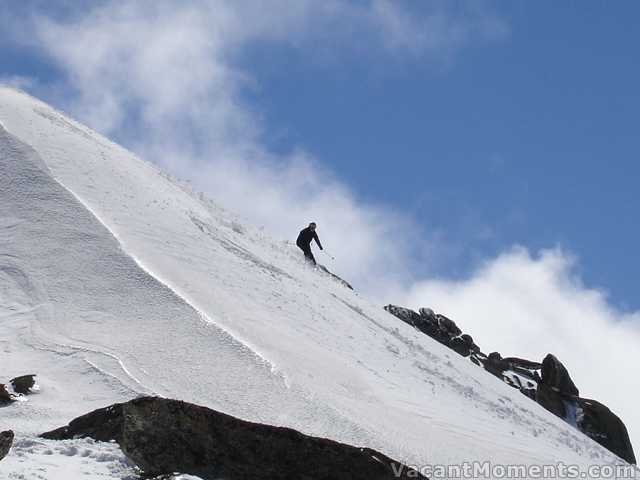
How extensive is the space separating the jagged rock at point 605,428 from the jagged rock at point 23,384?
85.2 feet

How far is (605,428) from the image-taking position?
36.3 m

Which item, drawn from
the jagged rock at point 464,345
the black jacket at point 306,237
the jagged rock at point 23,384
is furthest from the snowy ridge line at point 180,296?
the jagged rock at point 464,345

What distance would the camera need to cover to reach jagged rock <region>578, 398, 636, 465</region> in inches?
1406

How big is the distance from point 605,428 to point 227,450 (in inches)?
1119

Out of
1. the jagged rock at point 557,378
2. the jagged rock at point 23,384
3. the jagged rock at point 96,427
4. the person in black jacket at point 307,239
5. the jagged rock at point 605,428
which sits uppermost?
the jagged rock at point 557,378

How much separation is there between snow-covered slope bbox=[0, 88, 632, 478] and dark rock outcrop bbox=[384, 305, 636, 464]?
9.19 m

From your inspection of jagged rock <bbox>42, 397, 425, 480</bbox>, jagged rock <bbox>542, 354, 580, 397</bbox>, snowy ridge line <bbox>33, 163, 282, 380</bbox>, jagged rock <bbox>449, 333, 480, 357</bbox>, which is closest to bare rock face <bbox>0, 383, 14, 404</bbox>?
snowy ridge line <bbox>33, 163, 282, 380</bbox>

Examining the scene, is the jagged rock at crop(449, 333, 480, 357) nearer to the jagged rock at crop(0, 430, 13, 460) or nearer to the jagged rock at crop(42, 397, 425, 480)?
the jagged rock at crop(42, 397, 425, 480)

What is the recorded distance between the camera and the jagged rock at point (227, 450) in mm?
10883

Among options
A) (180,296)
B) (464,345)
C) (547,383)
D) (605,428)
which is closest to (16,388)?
(180,296)

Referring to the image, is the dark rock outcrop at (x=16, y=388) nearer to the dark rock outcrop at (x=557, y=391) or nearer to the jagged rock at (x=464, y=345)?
the dark rock outcrop at (x=557, y=391)

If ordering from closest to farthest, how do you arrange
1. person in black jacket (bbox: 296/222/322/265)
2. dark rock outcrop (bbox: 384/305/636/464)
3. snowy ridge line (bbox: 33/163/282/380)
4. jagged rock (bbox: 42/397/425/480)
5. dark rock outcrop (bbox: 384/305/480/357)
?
jagged rock (bbox: 42/397/425/480) → snowy ridge line (bbox: 33/163/282/380) → person in black jacket (bbox: 296/222/322/265) → dark rock outcrop (bbox: 384/305/636/464) → dark rock outcrop (bbox: 384/305/480/357)

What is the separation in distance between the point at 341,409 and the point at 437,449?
172cm

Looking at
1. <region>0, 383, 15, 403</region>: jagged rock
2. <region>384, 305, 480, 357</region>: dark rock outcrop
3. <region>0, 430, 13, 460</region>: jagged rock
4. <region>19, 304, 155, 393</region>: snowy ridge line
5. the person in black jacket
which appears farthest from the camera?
<region>384, 305, 480, 357</region>: dark rock outcrop
